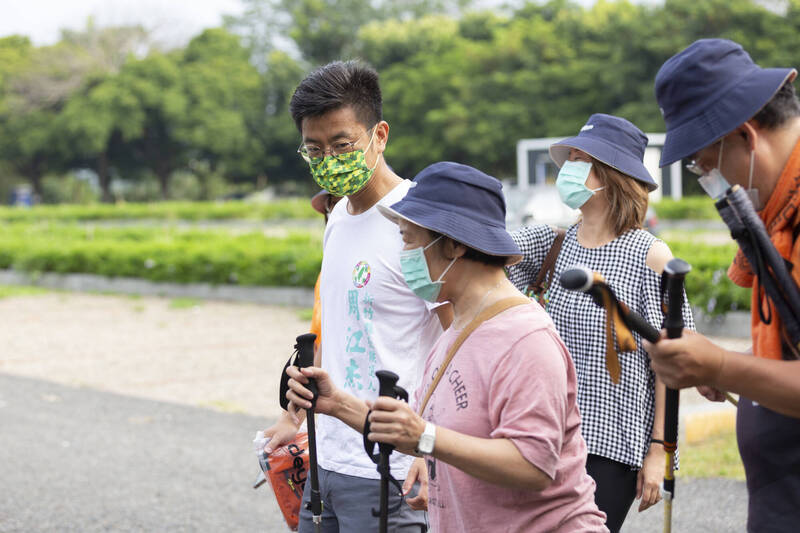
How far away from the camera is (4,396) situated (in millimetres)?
8797

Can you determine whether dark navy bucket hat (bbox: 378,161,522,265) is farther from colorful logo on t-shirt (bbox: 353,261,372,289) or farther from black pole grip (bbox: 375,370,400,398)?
colorful logo on t-shirt (bbox: 353,261,372,289)

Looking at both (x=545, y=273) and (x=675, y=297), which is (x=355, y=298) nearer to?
(x=545, y=273)

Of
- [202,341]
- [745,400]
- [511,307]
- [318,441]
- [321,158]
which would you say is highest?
[321,158]

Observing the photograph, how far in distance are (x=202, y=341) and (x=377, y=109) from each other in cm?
914

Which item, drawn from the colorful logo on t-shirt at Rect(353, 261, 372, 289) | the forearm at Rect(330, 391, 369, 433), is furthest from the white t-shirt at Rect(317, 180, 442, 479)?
the forearm at Rect(330, 391, 369, 433)

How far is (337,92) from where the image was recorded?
301 cm

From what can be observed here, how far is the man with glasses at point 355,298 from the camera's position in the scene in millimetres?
2857

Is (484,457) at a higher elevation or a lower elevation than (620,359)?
higher

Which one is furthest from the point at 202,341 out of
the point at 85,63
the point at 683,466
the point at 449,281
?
the point at 85,63

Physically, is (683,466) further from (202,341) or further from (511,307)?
(202,341)

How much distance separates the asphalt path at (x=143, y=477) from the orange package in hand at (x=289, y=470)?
2186 millimetres

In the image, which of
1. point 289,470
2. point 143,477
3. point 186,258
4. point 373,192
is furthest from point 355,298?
point 186,258

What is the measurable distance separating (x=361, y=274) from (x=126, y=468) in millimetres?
4075

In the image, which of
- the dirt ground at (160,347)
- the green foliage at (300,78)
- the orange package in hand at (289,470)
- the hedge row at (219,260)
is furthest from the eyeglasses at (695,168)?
the green foliage at (300,78)
